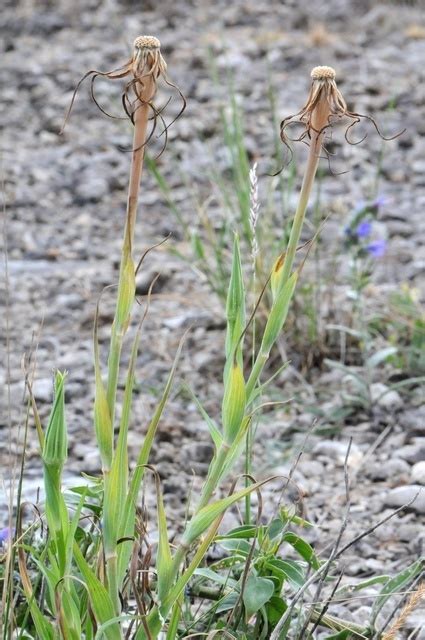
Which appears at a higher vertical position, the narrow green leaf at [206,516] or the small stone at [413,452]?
the narrow green leaf at [206,516]

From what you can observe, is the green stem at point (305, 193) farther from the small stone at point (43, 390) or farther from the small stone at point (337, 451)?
the small stone at point (43, 390)

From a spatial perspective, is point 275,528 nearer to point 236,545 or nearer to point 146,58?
point 236,545

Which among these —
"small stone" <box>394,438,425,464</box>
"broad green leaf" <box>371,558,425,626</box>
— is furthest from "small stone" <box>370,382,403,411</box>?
"broad green leaf" <box>371,558,425,626</box>

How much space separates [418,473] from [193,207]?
1.93 metres

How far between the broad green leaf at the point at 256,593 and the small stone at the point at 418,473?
0.97 m

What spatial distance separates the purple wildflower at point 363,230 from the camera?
271cm

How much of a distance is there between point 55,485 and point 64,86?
13.7ft

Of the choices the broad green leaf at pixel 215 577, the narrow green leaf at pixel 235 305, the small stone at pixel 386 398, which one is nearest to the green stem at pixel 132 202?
the narrow green leaf at pixel 235 305

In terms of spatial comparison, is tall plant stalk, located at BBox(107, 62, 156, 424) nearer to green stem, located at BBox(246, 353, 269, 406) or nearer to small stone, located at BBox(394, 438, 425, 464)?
green stem, located at BBox(246, 353, 269, 406)

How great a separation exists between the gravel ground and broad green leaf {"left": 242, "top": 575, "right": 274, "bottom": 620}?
114 millimetres

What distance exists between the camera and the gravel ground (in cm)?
237

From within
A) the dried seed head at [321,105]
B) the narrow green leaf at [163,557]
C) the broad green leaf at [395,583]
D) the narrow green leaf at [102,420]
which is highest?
the dried seed head at [321,105]

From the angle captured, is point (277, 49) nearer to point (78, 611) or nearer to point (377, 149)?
point (377, 149)

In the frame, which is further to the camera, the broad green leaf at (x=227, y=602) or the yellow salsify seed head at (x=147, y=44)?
the broad green leaf at (x=227, y=602)
